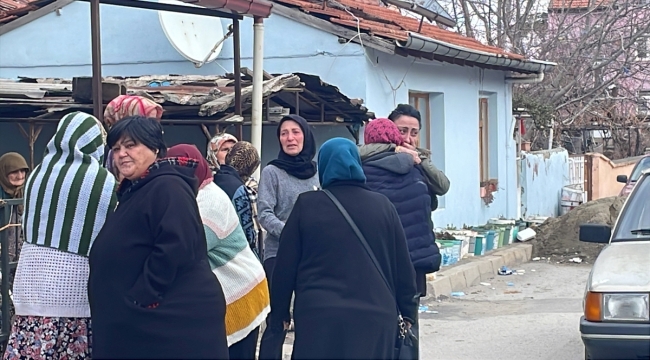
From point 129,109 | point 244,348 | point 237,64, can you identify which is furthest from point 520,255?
point 129,109

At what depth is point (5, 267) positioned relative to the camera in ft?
16.1

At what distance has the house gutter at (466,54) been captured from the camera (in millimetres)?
10984

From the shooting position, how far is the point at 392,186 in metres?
5.31

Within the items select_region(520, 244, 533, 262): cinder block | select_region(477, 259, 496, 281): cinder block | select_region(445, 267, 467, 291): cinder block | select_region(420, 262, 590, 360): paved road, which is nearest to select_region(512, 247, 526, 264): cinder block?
select_region(520, 244, 533, 262): cinder block

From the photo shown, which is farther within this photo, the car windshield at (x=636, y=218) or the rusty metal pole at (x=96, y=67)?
the car windshield at (x=636, y=218)

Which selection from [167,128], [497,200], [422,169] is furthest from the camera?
[497,200]

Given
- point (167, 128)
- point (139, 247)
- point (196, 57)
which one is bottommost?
point (139, 247)

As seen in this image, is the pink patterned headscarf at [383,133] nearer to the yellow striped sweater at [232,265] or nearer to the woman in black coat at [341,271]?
the woman in black coat at [341,271]

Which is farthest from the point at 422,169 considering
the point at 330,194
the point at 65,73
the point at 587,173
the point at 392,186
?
the point at 587,173

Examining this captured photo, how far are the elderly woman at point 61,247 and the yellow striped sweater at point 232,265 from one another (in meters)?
0.50

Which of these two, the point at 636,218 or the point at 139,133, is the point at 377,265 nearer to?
the point at 139,133

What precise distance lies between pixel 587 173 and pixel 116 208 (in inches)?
787

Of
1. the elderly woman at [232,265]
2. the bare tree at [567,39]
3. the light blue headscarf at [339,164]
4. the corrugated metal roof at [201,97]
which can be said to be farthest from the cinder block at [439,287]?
the bare tree at [567,39]

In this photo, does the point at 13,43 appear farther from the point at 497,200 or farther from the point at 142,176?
the point at 142,176
